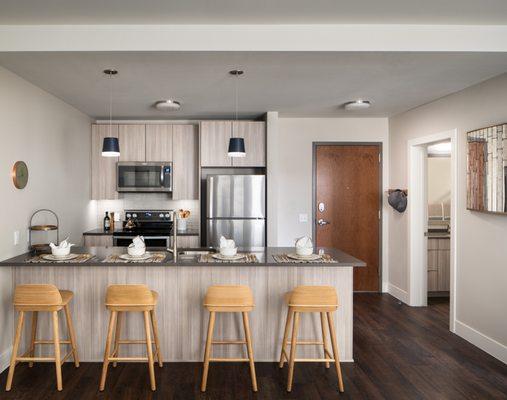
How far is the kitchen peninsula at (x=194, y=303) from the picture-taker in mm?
3428

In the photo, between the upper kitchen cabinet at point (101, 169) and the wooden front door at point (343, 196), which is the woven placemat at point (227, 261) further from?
the upper kitchen cabinet at point (101, 169)

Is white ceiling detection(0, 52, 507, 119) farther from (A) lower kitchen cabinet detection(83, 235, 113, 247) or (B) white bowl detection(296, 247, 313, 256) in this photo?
(A) lower kitchen cabinet detection(83, 235, 113, 247)

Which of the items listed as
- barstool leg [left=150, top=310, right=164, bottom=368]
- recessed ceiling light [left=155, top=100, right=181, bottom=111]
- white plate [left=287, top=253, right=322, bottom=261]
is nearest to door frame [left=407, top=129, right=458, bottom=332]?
white plate [left=287, top=253, right=322, bottom=261]

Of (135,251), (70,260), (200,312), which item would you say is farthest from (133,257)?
(200,312)

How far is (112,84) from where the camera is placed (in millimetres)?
3955

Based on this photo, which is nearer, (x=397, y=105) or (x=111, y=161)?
(x=397, y=105)

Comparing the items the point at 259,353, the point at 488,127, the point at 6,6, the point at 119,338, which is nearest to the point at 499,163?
the point at 488,127

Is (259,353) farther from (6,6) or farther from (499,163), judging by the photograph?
(6,6)

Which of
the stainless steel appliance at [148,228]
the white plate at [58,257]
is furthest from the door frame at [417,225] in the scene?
the white plate at [58,257]

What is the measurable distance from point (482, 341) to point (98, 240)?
4417 mm

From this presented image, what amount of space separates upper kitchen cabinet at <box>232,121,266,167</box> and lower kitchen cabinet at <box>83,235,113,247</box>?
76.8 inches

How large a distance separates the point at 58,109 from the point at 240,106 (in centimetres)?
203

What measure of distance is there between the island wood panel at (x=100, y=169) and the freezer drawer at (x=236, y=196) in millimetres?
1523

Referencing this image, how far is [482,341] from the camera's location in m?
3.79
